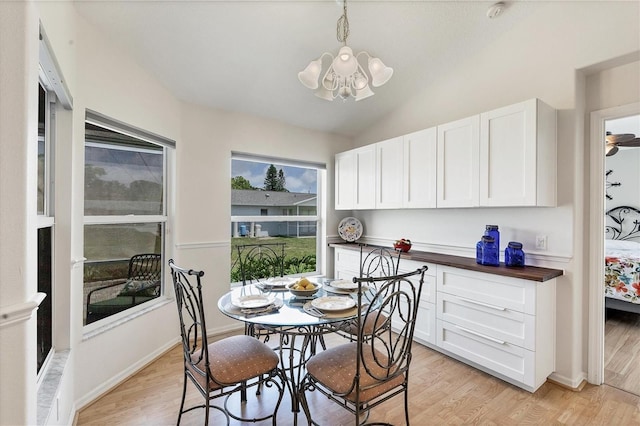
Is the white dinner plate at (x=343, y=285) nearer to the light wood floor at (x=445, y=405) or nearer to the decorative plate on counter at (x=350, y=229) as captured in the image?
the light wood floor at (x=445, y=405)

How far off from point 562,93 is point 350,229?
8.62 feet

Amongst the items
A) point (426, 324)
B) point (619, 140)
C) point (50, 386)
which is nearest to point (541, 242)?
point (426, 324)

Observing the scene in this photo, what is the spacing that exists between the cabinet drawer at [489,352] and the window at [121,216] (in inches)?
109

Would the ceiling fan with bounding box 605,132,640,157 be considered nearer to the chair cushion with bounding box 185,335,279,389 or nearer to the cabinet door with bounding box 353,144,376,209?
the cabinet door with bounding box 353,144,376,209

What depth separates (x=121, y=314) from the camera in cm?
245

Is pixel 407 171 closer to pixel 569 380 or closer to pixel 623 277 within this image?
pixel 569 380

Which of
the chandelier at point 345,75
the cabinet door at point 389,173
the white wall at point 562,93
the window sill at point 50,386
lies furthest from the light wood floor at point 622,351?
the window sill at point 50,386

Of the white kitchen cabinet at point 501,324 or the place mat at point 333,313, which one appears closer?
the place mat at point 333,313

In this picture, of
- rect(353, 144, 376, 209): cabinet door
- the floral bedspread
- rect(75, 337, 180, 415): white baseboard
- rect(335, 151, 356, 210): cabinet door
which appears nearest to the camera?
rect(75, 337, 180, 415): white baseboard

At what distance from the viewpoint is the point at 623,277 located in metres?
3.39

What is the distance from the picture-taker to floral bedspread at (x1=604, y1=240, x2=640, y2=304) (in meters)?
3.31

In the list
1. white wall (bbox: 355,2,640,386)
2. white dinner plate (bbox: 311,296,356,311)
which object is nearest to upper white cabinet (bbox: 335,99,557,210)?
white wall (bbox: 355,2,640,386)

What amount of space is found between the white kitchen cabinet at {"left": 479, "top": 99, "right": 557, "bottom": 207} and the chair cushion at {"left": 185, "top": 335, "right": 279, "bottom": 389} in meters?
2.15

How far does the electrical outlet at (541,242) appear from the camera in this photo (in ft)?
8.05
